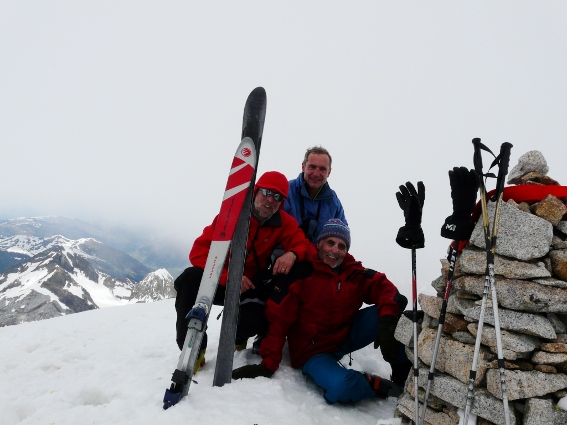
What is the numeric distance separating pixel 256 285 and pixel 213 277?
1156 mm

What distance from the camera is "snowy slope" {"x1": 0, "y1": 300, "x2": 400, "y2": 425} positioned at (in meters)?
3.34

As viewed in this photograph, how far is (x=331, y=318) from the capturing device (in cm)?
470

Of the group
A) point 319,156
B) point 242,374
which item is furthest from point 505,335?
point 319,156

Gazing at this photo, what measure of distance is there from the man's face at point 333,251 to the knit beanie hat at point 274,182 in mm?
935

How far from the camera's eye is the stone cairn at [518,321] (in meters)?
3.12

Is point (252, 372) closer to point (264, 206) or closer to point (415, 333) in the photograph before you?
point (415, 333)

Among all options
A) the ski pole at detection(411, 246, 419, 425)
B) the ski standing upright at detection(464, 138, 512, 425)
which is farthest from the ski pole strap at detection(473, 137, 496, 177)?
the ski pole at detection(411, 246, 419, 425)

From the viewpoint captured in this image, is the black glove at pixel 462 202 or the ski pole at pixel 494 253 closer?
the ski pole at pixel 494 253

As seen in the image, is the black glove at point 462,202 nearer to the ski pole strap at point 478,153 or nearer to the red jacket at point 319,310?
the ski pole strap at point 478,153

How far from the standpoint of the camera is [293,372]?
475 cm

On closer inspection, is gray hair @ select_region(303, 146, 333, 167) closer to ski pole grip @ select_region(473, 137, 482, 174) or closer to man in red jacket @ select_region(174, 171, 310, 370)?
man in red jacket @ select_region(174, 171, 310, 370)

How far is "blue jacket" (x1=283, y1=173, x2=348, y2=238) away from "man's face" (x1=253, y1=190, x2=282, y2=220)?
177 centimetres

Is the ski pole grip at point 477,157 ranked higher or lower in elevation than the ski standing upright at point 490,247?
higher

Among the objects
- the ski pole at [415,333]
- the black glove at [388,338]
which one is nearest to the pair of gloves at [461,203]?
the ski pole at [415,333]
